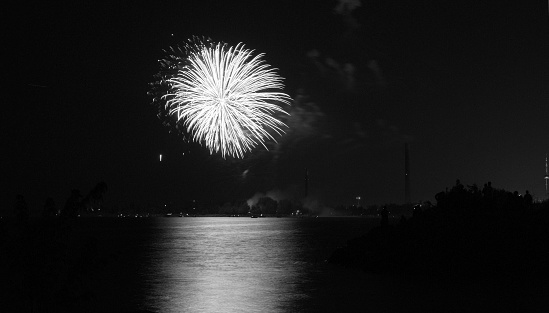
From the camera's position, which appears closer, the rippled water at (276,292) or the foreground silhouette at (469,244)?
the rippled water at (276,292)

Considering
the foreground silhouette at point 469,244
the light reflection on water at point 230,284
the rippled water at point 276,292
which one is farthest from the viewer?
the foreground silhouette at point 469,244

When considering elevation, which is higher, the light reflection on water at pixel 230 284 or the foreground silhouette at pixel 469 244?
the foreground silhouette at pixel 469 244

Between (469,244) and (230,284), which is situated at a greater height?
(469,244)

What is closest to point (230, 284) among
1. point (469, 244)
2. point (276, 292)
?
point (276, 292)

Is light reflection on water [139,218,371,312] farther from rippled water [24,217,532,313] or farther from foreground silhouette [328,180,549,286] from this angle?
foreground silhouette [328,180,549,286]

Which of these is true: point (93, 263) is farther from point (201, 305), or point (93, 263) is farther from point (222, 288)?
point (222, 288)

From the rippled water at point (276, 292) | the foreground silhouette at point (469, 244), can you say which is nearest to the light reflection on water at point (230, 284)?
the rippled water at point (276, 292)

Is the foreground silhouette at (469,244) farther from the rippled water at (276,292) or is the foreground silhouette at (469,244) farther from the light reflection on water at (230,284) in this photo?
the light reflection on water at (230,284)

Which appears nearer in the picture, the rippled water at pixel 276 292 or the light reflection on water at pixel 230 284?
the rippled water at pixel 276 292

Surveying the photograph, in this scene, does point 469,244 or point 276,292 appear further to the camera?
point 469,244

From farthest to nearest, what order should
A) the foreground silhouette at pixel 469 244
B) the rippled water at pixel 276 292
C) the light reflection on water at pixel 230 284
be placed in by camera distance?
the foreground silhouette at pixel 469 244 < the light reflection on water at pixel 230 284 < the rippled water at pixel 276 292

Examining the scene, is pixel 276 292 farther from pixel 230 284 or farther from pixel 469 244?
pixel 469 244

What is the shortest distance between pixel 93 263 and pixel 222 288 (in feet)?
58.2

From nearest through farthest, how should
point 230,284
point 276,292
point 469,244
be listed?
point 276,292, point 230,284, point 469,244
